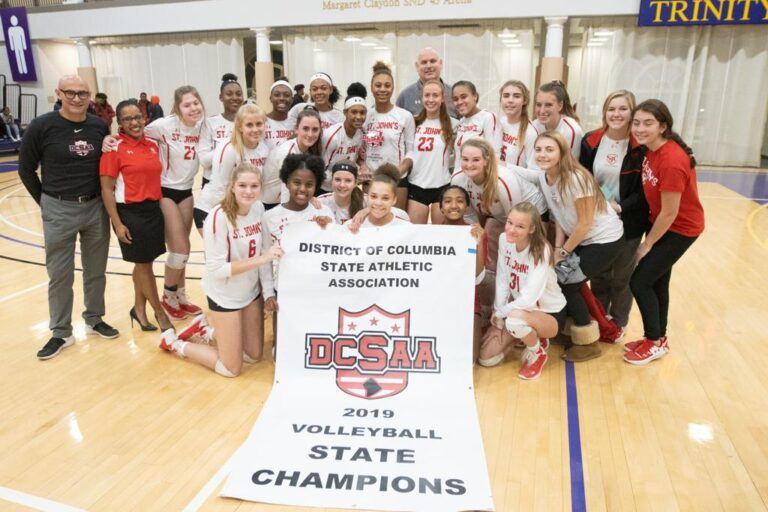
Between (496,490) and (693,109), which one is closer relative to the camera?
(496,490)

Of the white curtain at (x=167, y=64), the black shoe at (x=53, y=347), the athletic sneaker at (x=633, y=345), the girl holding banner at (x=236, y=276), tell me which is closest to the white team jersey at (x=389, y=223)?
the girl holding banner at (x=236, y=276)

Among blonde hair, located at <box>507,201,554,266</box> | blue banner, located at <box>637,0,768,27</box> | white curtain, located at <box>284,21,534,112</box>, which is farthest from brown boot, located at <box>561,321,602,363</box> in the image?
white curtain, located at <box>284,21,534,112</box>

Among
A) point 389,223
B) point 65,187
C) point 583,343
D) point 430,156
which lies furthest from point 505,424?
point 65,187

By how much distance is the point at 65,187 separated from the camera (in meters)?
3.62

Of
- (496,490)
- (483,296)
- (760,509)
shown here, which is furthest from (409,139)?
(760,509)

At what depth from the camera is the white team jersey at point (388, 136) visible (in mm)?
4379

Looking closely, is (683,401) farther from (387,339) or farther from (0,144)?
(0,144)

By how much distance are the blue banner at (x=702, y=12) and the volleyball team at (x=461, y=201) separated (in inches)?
394

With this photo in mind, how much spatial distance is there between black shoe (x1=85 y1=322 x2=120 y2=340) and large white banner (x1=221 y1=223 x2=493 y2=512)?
1.61 meters

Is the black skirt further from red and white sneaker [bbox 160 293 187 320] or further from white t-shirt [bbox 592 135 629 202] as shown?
white t-shirt [bbox 592 135 629 202]

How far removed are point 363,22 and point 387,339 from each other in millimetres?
12359

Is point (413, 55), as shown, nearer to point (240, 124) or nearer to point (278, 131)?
point (278, 131)

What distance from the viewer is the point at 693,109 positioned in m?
13.0

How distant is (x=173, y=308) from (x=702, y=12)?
12619 millimetres
